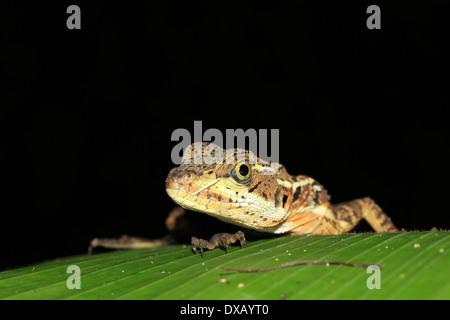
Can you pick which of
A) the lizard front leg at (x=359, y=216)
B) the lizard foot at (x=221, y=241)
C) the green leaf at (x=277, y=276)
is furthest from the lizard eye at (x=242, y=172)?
the lizard front leg at (x=359, y=216)

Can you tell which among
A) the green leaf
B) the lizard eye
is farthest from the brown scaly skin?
the green leaf

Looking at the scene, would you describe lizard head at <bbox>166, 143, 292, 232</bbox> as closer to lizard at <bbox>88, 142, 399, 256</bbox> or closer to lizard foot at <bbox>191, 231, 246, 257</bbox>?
lizard at <bbox>88, 142, 399, 256</bbox>

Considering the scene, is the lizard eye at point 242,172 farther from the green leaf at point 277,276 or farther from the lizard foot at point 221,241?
the green leaf at point 277,276

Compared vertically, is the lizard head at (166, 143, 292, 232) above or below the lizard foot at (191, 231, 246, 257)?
above

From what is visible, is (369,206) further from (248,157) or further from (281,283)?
(281,283)

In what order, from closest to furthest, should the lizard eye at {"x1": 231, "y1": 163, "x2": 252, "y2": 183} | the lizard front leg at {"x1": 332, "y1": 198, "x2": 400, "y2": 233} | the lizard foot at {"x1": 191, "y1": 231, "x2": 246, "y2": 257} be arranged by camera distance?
the lizard foot at {"x1": 191, "y1": 231, "x2": 246, "y2": 257} < the lizard eye at {"x1": 231, "y1": 163, "x2": 252, "y2": 183} < the lizard front leg at {"x1": 332, "y1": 198, "x2": 400, "y2": 233}

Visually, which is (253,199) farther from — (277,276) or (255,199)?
(277,276)
